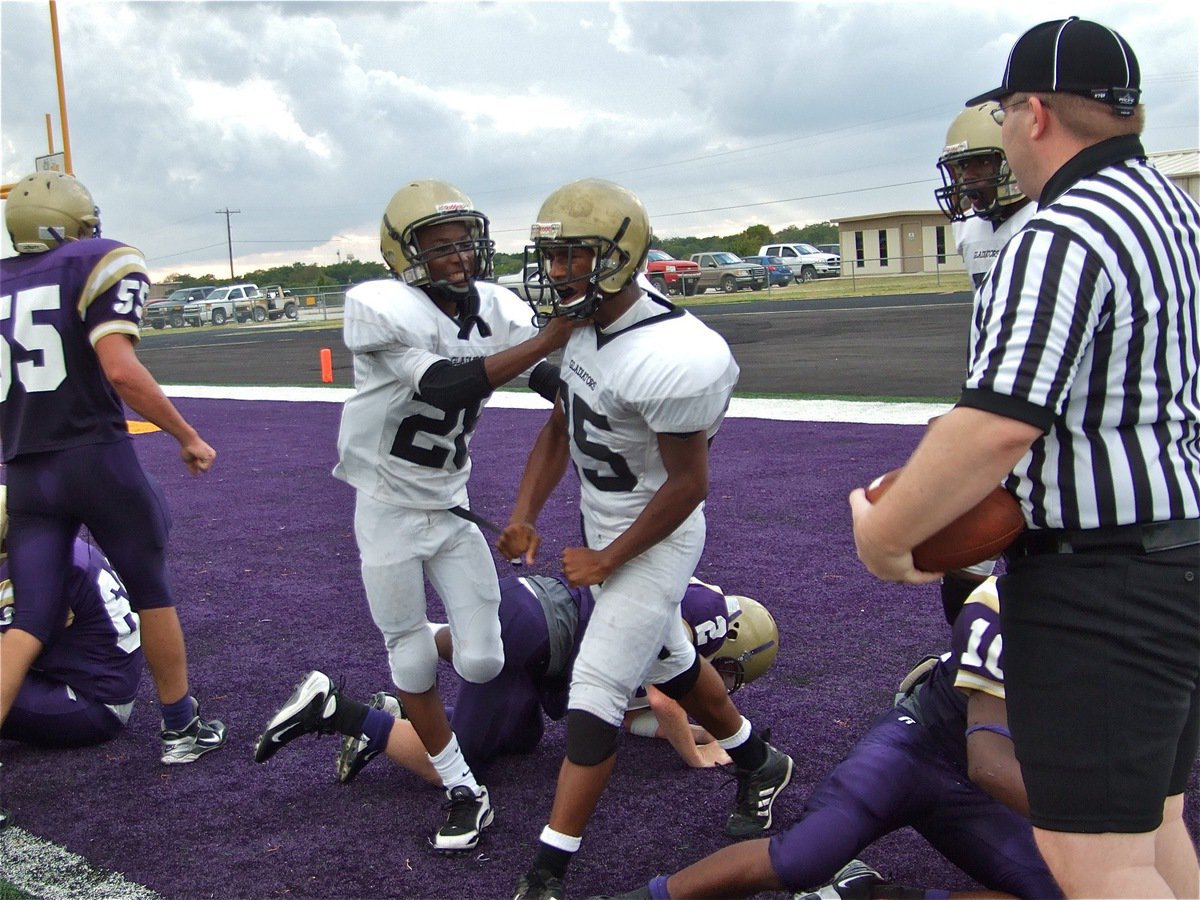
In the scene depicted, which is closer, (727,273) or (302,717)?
(302,717)

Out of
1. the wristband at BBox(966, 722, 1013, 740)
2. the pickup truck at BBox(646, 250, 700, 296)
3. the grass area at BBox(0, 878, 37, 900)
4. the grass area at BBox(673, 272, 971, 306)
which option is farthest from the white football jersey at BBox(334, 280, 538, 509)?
the pickup truck at BBox(646, 250, 700, 296)

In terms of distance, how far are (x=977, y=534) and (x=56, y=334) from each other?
277 centimetres

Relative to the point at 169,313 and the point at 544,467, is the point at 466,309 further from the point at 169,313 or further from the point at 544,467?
the point at 169,313

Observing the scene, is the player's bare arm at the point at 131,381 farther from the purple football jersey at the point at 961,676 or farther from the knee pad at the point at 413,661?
the purple football jersey at the point at 961,676

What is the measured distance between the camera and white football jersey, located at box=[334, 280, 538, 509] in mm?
3053

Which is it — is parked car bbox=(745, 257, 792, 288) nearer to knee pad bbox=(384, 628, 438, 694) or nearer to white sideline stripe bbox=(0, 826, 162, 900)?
knee pad bbox=(384, 628, 438, 694)

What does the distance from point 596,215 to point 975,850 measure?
5.53 ft

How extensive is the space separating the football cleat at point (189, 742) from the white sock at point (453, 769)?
89 centimetres

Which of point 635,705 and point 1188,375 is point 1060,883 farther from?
point 635,705

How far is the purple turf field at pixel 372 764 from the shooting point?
2875 millimetres

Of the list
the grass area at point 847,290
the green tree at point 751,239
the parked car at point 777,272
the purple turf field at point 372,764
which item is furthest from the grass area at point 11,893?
the green tree at point 751,239

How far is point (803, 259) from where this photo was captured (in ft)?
127

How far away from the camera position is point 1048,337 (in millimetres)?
1629

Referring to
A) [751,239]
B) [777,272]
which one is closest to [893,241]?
[777,272]
